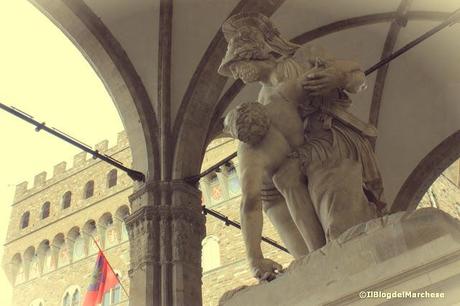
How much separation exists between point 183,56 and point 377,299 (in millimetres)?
5865

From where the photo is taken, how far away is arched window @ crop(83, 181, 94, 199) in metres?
19.8

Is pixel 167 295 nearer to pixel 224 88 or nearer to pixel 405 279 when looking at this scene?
pixel 224 88

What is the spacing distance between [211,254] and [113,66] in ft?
30.9

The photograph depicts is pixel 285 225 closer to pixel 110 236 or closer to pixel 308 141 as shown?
pixel 308 141

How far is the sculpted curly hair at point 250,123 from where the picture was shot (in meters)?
2.05

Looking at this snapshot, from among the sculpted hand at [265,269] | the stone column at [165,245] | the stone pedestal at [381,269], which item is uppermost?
the stone column at [165,245]

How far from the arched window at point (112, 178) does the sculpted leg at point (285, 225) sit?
17.5 meters

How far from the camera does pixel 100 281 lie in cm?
1159

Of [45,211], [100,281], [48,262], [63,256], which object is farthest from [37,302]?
[100,281]

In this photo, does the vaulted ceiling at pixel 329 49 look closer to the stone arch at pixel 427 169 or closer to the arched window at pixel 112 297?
the stone arch at pixel 427 169

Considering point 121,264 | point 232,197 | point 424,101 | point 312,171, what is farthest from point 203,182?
point 312,171

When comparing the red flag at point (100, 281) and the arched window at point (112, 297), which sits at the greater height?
the arched window at point (112, 297)

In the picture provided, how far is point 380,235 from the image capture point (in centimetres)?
151

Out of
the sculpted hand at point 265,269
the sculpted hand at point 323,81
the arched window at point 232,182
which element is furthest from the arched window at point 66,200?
the sculpted hand at point 265,269
